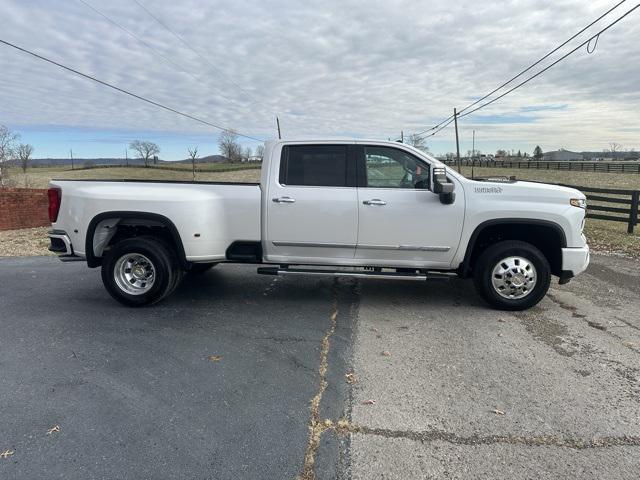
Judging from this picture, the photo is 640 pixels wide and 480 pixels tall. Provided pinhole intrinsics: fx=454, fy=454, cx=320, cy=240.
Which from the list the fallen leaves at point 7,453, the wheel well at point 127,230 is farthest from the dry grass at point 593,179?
the fallen leaves at point 7,453

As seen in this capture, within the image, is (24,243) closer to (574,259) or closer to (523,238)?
(523,238)

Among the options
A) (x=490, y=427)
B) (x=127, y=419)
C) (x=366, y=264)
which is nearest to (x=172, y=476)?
(x=127, y=419)

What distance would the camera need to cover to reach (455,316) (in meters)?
5.16

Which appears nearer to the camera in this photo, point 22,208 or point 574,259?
point 574,259

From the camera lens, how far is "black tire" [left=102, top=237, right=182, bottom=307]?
5.27 meters

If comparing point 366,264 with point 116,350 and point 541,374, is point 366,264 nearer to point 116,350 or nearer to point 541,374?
point 541,374

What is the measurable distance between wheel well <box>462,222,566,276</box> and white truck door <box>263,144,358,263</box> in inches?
55.5

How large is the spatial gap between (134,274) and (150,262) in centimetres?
30

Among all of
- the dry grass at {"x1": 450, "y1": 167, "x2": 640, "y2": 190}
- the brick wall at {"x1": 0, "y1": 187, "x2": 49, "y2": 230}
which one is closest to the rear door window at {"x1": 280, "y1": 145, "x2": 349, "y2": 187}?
the brick wall at {"x1": 0, "y1": 187, "x2": 49, "y2": 230}

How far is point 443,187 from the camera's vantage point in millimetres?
4918

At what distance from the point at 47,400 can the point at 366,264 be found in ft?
11.1

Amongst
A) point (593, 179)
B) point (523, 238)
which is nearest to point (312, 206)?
point (523, 238)

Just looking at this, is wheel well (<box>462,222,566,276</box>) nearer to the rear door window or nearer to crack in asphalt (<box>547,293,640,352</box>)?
crack in asphalt (<box>547,293,640,352</box>)

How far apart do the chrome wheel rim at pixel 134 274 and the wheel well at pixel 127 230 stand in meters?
0.32
